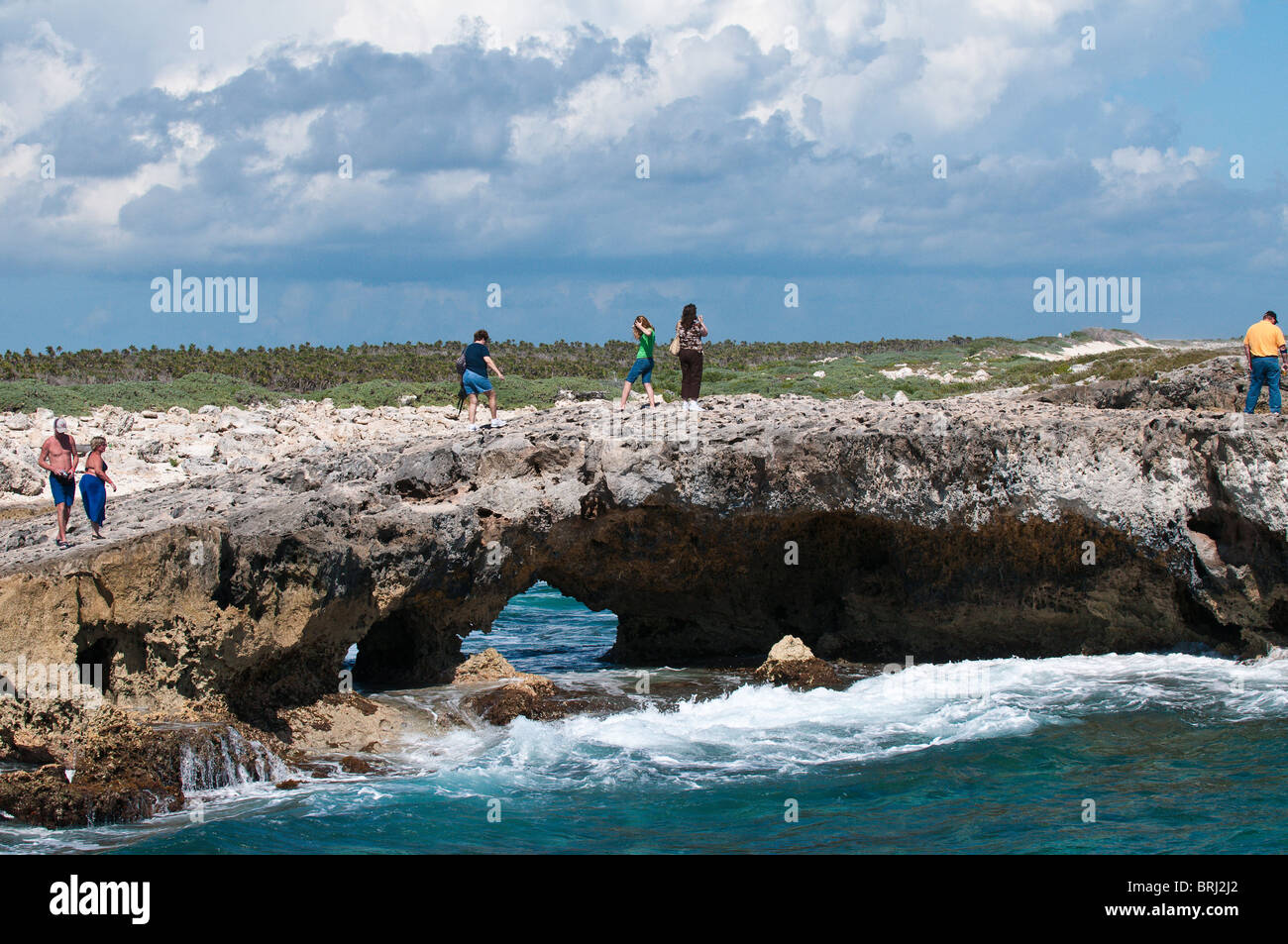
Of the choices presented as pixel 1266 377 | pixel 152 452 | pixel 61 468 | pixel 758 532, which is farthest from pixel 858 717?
pixel 152 452

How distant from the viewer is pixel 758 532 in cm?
1775

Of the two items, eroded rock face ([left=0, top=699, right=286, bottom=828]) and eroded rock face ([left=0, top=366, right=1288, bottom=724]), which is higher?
eroded rock face ([left=0, top=366, right=1288, bottom=724])

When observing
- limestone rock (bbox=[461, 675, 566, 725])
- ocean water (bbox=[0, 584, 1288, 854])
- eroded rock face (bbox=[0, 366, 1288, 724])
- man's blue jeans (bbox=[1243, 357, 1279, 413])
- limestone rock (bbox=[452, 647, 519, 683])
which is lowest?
ocean water (bbox=[0, 584, 1288, 854])

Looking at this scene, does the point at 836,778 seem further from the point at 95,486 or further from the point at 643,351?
the point at 95,486

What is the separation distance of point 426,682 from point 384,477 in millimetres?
3000

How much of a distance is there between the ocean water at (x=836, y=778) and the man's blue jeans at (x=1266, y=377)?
4103 millimetres

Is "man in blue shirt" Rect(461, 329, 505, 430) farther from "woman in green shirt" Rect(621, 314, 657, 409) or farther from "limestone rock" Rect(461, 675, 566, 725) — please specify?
"limestone rock" Rect(461, 675, 566, 725)

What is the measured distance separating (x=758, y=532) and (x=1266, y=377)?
26.1 feet

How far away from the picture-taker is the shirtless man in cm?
1359

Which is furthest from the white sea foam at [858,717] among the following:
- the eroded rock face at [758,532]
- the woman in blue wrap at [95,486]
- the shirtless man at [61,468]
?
the shirtless man at [61,468]

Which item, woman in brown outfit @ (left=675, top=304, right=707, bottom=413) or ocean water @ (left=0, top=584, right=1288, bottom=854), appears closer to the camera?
ocean water @ (left=0, top=584, right=1288, bottom=854)

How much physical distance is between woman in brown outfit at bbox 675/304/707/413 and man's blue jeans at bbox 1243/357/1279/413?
324 inches

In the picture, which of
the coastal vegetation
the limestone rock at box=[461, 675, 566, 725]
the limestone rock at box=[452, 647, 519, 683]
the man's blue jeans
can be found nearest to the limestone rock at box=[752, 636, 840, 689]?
the limestone rock at box=[461, 675, 566, 725]
